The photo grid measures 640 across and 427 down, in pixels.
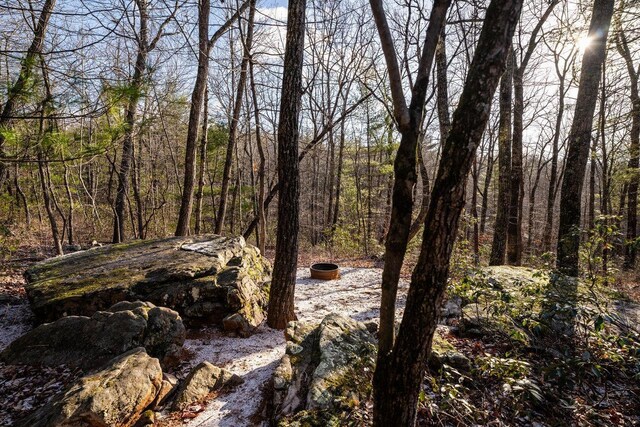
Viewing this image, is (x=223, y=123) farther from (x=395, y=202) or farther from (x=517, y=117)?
(x=395, y=202)

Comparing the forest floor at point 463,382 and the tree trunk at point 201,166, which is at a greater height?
the tree trunk at point 201,166

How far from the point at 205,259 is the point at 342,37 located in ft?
29.2

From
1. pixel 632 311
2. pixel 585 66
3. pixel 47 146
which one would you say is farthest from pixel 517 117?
pixel 47 146

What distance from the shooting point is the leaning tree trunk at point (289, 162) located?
13.9 feet

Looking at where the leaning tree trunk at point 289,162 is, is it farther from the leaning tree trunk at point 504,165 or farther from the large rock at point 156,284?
the leaning tree trunk at point 504,165

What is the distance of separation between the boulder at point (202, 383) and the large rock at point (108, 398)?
0.75 feet

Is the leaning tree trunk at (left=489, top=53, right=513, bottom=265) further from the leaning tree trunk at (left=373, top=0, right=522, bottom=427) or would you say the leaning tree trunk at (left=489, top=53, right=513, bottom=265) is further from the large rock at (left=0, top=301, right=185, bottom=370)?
the large rock at (left=0, top=301, right=185, bottom=370)

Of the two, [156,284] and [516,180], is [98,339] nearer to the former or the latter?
[156,284]

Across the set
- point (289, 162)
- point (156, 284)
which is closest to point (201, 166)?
point (156, 284)

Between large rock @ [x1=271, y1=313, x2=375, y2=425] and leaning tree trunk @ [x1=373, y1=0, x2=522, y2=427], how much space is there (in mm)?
740

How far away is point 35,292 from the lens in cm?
430

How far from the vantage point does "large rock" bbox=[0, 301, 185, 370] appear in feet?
10.9

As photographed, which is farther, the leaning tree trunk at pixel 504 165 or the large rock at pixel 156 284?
the leaning tree trunk at pixel 504 165

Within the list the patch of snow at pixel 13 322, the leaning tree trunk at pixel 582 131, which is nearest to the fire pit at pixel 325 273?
the leaning tree trunk at pixel 582 131
